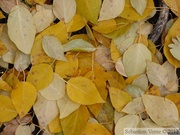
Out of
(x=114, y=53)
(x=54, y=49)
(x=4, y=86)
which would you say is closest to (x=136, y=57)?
(x=114, y=53)

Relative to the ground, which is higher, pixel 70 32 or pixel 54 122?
pixel 70 32

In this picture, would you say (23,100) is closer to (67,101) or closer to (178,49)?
(67,101)

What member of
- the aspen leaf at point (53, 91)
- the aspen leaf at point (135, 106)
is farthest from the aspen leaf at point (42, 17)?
the aspen leaf at point (135, 106)

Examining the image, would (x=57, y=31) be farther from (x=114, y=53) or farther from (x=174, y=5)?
(x=174, y=5)

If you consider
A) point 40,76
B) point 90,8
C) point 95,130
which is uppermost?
point 90,8

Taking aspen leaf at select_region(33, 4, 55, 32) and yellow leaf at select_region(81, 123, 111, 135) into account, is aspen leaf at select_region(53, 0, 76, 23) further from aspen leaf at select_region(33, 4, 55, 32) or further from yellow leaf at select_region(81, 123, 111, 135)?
yellow leaf at select_region(81, 123, 111, 135)

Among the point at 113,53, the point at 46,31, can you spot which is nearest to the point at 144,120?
the point at 113,53

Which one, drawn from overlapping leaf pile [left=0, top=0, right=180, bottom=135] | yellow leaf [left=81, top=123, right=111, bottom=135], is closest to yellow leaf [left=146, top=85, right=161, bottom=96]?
overlapping leaf pile [left=0, top=0, right=180, bottom=135]
